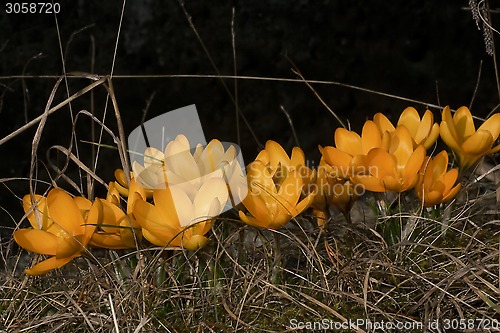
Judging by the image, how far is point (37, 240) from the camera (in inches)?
33.8

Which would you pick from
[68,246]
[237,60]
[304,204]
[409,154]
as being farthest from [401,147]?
[237,60]

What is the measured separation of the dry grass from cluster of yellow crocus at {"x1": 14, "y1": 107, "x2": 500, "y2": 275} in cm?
3

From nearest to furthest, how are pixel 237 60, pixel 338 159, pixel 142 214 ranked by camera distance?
pixel 142 214 → pixel 338 159 → pixel 237 60

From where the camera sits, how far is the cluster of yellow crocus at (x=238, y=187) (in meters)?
0.86

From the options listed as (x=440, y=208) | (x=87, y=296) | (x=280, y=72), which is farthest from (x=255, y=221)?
(x=280, y=72)

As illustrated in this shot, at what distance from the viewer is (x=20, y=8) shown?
1.79 m

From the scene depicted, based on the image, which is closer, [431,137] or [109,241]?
[109,241]

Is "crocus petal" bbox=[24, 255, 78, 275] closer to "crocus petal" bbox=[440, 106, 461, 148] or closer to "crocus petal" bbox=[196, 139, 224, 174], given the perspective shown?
"crocus petal" bbox=[196, 139, 224, 174]

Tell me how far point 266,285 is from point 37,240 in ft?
0.81

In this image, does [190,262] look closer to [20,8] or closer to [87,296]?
[87,296]

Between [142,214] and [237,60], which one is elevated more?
[142,214]

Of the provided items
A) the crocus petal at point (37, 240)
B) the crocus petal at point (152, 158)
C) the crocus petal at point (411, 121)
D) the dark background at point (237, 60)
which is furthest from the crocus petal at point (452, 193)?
the dark background at point (237, 60)

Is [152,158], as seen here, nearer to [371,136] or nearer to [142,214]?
[142,214]

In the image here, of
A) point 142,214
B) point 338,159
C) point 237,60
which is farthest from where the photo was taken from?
point 237,60
